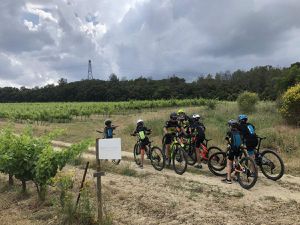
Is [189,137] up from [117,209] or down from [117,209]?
up

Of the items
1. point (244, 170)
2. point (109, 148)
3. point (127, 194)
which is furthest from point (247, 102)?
point (109, 148)

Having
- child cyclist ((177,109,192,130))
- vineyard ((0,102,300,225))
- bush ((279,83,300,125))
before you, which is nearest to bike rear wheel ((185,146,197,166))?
vineyard ((0,102,300,225))

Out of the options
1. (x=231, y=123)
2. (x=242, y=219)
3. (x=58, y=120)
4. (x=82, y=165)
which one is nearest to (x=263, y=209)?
(x=242, y=219)

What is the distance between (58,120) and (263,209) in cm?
3266

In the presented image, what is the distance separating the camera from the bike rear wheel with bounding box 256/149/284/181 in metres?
10.1

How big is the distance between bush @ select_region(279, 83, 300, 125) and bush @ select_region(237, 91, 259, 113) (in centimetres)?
821

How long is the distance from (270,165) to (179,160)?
2462mm

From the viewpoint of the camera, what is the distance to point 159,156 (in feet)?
40.2

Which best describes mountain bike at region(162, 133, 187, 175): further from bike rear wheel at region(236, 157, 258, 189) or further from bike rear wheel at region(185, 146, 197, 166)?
bike rear wheel at region(236, 157, 258, 189)

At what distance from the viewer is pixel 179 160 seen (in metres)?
11.4

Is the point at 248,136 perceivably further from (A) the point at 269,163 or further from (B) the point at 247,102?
(B) the point at 247,102

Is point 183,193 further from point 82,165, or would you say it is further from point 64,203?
point 82,165

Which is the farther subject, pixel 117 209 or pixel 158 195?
pixel 158 195

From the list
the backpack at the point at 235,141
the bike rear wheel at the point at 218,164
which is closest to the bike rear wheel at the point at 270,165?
the backpack at the point at 235,141
